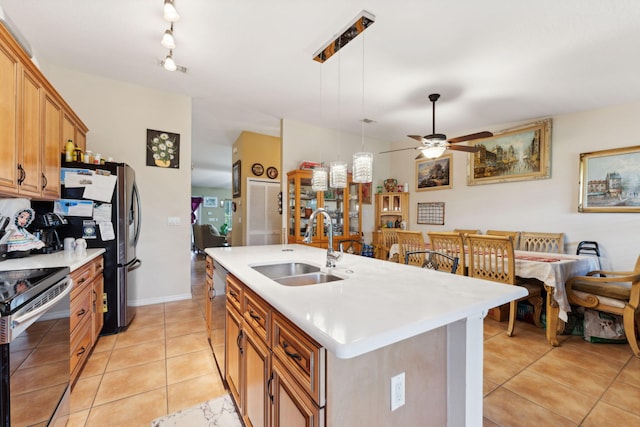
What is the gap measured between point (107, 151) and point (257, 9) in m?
2.45

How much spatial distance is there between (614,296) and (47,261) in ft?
14.4

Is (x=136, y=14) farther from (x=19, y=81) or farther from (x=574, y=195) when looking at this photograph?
(x=574, y=195)

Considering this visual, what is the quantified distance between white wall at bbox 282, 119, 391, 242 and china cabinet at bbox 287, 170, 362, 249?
19 cm

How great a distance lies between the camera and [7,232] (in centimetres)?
191

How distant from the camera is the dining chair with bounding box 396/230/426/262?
121 inches

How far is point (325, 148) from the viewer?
4902 mm

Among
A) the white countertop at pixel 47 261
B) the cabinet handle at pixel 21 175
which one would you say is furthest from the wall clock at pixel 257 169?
the cabinet handle at pixel 21 175

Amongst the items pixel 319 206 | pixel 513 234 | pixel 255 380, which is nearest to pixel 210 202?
pixel 319 206

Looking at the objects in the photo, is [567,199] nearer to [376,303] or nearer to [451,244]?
[451,244]

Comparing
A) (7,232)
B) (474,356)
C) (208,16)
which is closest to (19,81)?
(7,232)

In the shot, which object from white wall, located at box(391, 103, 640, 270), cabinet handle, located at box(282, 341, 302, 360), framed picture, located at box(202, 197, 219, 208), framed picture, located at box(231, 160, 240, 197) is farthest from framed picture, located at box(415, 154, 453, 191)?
framed picture, located at box(202, 197, 219, 208)

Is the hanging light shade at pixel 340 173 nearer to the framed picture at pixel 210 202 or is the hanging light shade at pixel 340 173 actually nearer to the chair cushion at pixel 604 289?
the chair cushion at pixel 604 289

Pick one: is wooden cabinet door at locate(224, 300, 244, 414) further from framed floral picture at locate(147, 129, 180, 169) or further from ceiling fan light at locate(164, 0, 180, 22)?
framed floral picture at locate(147, 129, 180, 169)

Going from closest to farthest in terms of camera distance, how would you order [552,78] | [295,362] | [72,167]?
[295,362], [72,167], [552,78]
